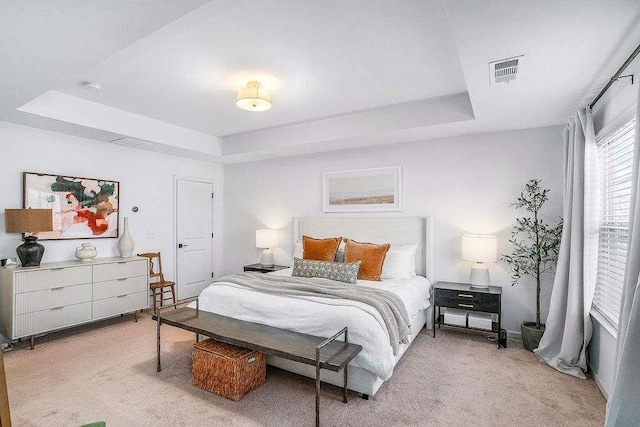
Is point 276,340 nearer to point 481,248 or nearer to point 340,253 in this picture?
point 340,253

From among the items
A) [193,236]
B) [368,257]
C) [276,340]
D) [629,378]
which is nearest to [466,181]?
[368,257]

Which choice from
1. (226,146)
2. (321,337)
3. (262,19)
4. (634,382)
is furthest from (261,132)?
(634,382)

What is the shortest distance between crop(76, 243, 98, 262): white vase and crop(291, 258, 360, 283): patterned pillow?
2599 millimetres

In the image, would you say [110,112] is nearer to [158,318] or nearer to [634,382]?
[158,318]

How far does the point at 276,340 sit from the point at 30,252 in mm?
3039

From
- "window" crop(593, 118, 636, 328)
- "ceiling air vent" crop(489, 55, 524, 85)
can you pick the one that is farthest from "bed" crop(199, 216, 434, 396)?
"ceiling air vent" crop(489, 55, 524, 85)

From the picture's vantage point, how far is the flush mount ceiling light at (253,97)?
297 cm

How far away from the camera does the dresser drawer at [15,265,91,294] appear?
335 cm

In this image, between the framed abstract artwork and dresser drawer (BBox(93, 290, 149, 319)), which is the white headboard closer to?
dresser drawer (BBox(93, 290, 149, 319))

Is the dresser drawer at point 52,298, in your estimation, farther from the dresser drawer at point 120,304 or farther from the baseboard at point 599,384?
the baseboard at point 599,384

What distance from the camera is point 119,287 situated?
163 inches

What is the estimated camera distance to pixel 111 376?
111 inches

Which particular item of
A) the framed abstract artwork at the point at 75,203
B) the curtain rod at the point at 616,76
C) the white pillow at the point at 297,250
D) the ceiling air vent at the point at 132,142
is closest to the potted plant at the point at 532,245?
the curtain rod at the point at 616,76

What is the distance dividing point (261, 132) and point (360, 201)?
71.2 inches
